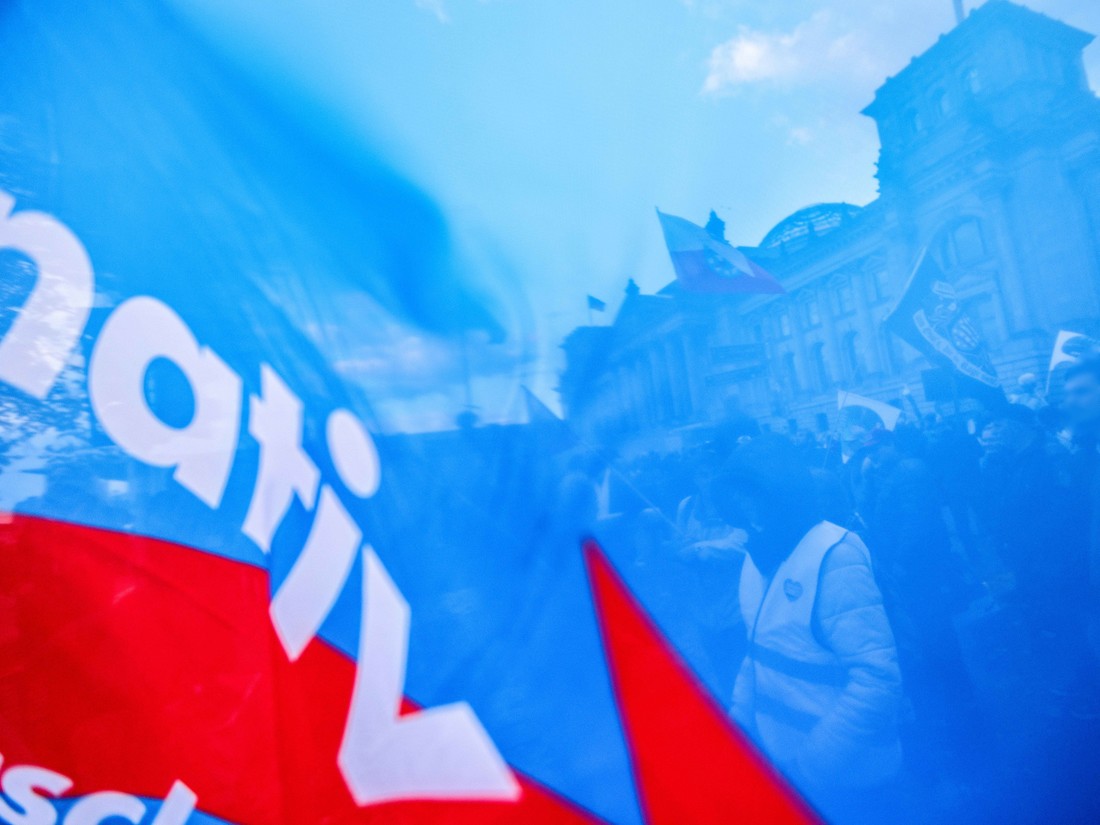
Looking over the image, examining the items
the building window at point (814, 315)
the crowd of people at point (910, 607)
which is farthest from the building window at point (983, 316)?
the building window at point (814, 315)

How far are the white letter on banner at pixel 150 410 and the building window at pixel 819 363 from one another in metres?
1.36

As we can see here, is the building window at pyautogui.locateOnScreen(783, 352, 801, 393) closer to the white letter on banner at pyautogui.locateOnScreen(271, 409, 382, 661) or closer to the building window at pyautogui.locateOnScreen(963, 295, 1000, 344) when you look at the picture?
the building window at pyautogui.locateOnScreen(963, 295, 1000, 344)

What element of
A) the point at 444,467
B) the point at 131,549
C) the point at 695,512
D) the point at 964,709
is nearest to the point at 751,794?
the point at 964,709

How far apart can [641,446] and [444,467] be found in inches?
18.5

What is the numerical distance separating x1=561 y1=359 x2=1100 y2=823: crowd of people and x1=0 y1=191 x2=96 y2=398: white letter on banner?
1225 millimetres

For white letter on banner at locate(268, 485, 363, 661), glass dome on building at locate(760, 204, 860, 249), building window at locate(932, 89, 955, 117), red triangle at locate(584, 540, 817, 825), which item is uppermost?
building window at locate(932, 89, 955, 117)

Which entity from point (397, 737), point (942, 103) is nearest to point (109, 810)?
point (397, 737)

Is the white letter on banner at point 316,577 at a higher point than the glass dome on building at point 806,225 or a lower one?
lower

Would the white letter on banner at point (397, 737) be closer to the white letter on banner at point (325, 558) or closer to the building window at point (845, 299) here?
the white letter on banner at point (325, 558)

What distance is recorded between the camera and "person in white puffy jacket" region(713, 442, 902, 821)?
56.9 inches

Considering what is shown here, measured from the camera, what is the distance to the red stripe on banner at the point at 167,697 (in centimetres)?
140

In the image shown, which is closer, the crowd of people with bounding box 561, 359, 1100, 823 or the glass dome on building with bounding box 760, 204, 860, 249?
the crowd of people with bounding box 561, 359, 1100, 823

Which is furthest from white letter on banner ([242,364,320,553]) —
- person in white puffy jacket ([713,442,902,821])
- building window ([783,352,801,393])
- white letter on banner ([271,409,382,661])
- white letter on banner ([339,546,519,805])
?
building window ([783,352,801,393])

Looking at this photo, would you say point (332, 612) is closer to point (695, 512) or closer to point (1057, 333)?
point (695, 512)
